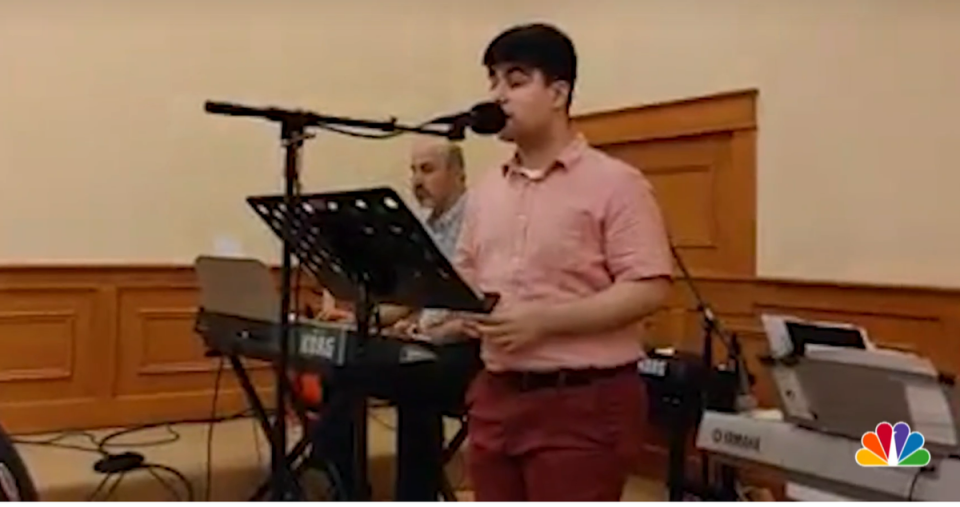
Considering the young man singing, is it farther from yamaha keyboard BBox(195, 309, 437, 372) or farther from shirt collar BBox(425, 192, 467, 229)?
shirt collar BBox(425, 192, 467, 229)

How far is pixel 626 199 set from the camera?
1.62m

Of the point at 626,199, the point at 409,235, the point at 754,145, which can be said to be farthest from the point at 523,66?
the point at 754,145

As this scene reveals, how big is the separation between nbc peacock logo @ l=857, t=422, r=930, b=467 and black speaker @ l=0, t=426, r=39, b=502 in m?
1.66

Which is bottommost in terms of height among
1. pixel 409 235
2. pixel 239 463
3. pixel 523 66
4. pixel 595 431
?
pixel 239 463

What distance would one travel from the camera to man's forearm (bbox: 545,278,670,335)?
158 centimetres

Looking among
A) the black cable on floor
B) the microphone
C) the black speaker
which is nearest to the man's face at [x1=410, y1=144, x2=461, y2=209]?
the black cable on floor

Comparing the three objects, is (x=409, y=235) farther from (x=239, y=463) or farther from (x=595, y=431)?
(x=239, y=463)

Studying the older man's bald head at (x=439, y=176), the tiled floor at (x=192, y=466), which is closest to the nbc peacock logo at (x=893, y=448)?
the older man's bald head at (x=439, y=176)

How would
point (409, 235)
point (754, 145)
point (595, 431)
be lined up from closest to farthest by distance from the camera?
point (595, 431), point (409, 235), point (754, 145)

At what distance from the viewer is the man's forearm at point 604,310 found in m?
1.58

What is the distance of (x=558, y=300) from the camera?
162cm

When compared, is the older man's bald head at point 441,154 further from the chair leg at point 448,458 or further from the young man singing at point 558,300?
the young man singing at point 558,300

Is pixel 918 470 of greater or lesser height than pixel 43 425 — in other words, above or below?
above

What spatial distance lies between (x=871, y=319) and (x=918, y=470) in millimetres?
1359
